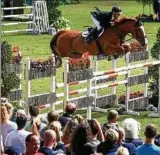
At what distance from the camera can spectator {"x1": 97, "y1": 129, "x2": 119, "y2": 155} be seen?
866 cm

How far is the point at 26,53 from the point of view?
25484 mm

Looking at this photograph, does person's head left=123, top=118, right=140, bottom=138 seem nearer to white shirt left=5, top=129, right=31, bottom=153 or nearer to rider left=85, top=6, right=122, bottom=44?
white shirt left=5, top=129, right=31, bottom=153

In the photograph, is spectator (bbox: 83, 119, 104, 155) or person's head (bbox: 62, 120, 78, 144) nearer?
spectator (bbox: 83, 119, 104, 155)

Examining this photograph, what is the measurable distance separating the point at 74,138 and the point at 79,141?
0.07 metres

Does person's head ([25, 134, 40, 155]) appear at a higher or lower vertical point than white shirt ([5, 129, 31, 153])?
higher

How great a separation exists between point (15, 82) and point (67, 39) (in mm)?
2896

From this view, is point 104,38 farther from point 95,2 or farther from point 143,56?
point 95,2

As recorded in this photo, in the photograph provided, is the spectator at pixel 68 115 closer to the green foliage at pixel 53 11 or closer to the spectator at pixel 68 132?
the spectator at pixel 68 132

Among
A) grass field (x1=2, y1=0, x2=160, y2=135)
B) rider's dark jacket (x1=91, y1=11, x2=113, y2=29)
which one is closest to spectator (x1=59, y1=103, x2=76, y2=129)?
grass field (x1=2, y1=0, x2=160, y2=135)

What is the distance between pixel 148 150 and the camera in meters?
8.85

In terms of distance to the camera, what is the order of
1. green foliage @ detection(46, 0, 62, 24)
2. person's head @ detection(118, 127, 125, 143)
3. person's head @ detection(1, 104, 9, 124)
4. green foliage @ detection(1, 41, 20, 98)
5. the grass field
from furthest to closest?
green foliage @ detection(46, 0, 62, 24)
the grass field
green foliage @ detection(1, 41, 20, 98)
person's head @ detection(1, 104, 9, 124)
person's head @ detection(118, 127, 125, 143)

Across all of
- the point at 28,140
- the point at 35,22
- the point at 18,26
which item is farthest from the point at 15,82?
the point at 18,26

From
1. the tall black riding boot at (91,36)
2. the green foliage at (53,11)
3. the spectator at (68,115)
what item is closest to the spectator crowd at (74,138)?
the spectator at (68,115)

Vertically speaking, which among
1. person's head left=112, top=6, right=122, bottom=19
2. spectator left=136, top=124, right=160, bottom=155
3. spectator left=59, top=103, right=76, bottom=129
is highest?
person's head left=112, top=6, right=122, bottom=19
